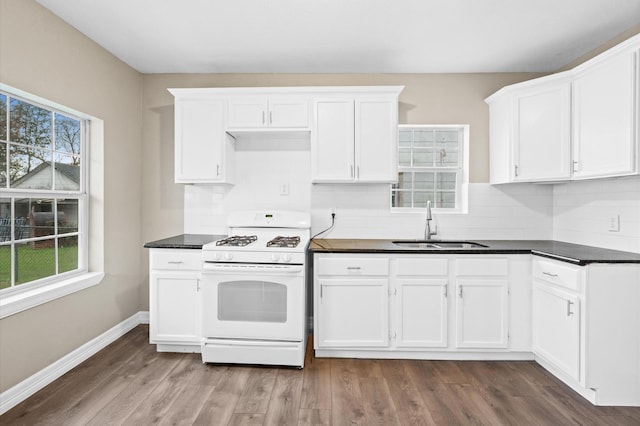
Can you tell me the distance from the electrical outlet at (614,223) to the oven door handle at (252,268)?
7.91 feet

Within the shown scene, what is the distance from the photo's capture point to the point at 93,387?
2.36 meters

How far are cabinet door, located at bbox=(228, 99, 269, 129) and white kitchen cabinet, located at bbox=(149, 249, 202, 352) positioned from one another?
1.21 meters

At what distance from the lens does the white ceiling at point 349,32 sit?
2.34 m

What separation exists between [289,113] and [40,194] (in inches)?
78.8

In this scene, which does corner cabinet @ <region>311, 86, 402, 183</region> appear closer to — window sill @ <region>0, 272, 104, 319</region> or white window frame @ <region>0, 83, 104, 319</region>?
white window frame @ <region>0, 83, 104, 319</region>

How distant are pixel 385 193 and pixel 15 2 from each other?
3.05 meters

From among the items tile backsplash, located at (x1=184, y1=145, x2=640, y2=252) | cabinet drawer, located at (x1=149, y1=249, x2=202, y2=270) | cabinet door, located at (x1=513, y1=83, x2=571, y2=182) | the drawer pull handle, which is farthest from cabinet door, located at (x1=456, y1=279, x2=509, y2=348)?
cabinet drawer, located at (x1=149, y1=249, x2=202, y2=270)

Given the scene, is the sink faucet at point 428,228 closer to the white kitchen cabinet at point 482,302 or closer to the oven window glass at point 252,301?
the white kitchen cabinet at point 482,302

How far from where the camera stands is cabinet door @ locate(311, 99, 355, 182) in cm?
306

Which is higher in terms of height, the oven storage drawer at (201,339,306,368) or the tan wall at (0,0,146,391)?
the tan wall at (0,0,146,391)

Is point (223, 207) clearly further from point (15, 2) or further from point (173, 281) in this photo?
point (15, 2)

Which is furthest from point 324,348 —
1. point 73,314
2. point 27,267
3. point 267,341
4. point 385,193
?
point 27,267

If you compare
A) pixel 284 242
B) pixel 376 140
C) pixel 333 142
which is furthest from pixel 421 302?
pixel 333 142

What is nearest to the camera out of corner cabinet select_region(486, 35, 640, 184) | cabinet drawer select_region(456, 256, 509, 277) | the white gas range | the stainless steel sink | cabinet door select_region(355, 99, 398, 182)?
corner cabinet select_region(486, 35, 640, 184)
